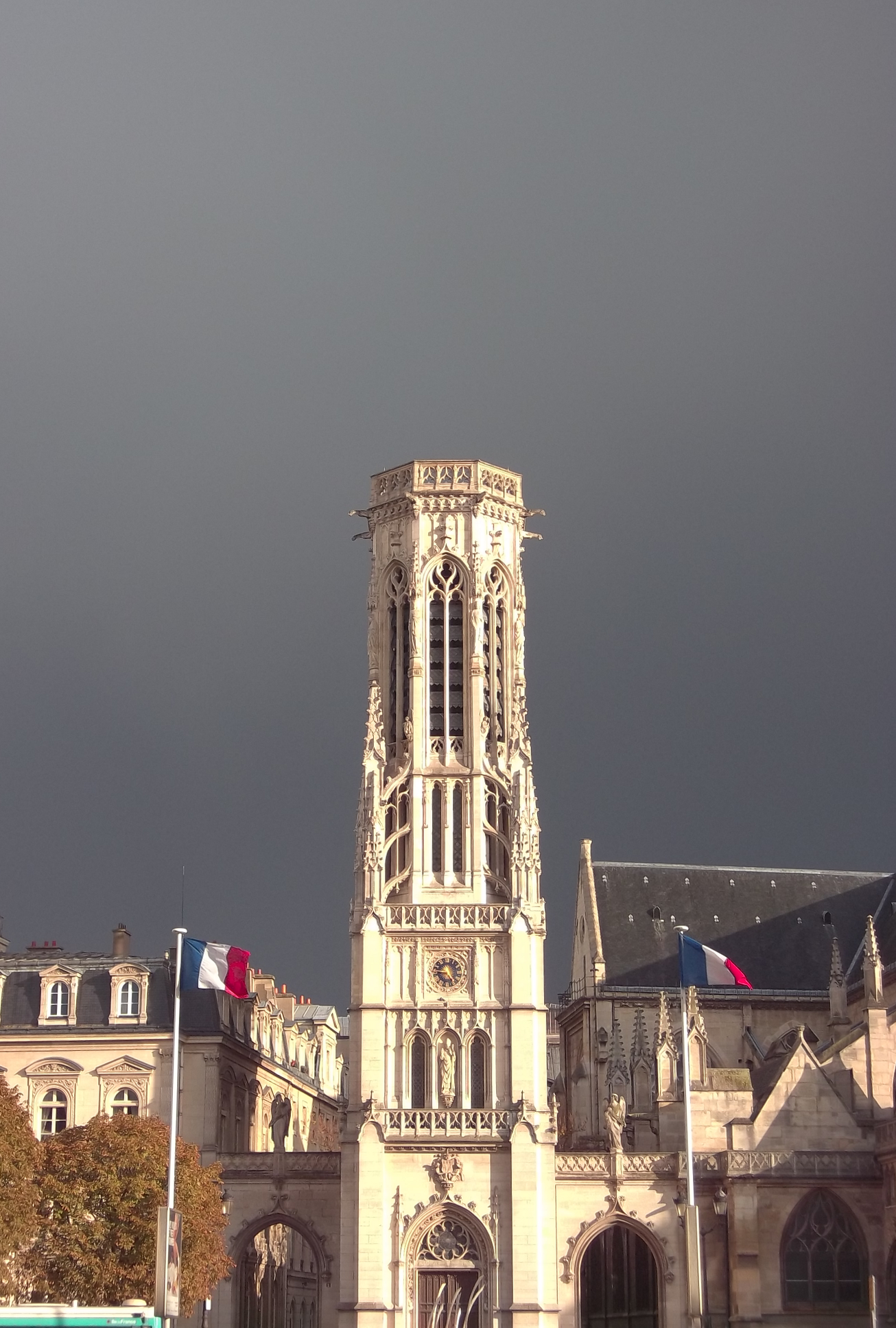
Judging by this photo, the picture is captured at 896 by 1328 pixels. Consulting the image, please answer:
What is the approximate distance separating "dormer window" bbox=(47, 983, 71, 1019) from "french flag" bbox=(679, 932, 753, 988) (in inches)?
1060

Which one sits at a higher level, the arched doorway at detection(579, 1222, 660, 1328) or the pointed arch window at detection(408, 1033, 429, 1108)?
the pointed arch window at detection(408, 1033, 429, 1108)

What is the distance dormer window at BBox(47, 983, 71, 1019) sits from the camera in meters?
74.3

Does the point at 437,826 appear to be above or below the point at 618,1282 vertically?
above

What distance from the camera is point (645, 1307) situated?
69562mm

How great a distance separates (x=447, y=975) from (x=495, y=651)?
45.1 ft

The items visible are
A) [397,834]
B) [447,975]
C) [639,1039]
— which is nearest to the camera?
[447,975]

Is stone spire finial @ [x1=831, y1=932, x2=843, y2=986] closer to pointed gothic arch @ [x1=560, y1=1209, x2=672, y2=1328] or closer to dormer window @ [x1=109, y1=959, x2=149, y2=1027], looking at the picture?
pointed gothic arch @ [x1=560, y1=1209, x2=672, y2=1328]

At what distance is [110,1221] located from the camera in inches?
2212

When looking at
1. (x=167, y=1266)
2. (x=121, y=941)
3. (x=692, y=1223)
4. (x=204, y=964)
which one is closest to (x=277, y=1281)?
(x=121, y=941)

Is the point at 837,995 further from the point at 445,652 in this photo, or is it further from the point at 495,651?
the point at 445,652

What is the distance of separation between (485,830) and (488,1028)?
785 cm

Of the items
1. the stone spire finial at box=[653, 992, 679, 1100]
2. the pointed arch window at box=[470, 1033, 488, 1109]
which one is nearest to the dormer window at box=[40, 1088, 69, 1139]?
the pointed arch window at box=[470, 1033, 488, 1109]

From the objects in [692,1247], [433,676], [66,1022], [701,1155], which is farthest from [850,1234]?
[66,1022]

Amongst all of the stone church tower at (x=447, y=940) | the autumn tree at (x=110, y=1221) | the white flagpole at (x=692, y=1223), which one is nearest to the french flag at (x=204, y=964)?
the autumn tree at (x=110, y=1221)
